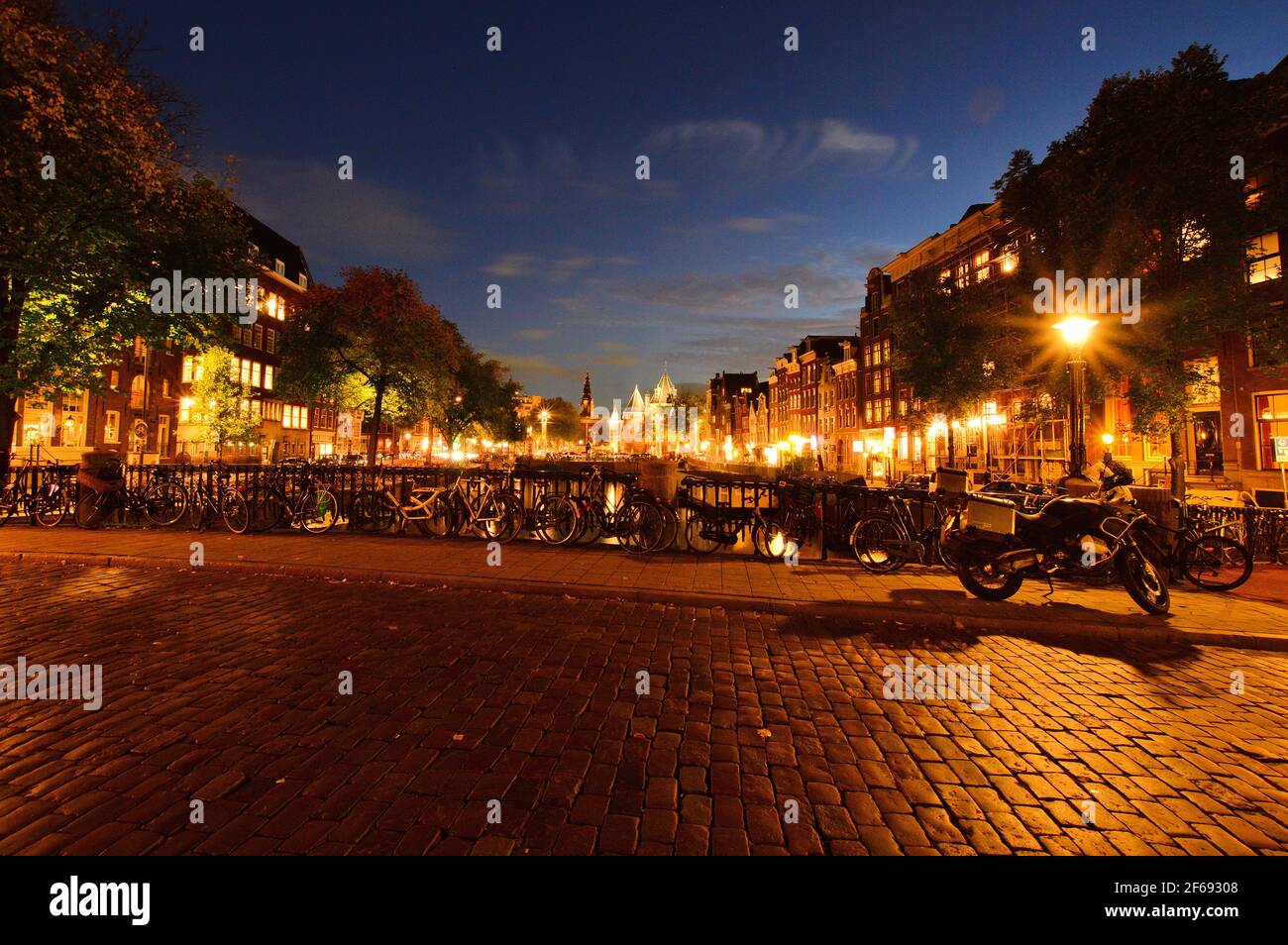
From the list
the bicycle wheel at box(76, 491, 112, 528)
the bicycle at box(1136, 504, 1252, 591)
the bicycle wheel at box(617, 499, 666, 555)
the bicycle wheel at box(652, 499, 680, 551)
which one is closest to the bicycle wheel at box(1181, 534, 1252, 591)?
the bicycle at box(1136, 504, 1252, 591)

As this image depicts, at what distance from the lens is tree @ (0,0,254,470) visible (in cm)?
1157

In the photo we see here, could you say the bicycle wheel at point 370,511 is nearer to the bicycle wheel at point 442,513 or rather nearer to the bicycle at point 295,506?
the bicycle at point 295,506

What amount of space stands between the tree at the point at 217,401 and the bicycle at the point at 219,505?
79.1 feet

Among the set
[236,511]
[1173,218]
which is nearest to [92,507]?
[236,511]

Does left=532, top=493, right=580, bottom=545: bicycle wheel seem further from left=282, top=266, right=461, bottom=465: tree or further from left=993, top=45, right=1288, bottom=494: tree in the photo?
left=282, top=266, right=461, bottom=465: tree

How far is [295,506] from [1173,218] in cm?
2511

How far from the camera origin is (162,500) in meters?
13.2

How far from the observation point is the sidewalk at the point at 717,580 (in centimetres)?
670

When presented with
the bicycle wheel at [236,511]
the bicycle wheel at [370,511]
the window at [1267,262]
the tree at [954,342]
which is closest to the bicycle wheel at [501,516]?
the bicycle wheel at [370,511]

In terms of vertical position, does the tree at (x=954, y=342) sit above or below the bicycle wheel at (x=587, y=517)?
above

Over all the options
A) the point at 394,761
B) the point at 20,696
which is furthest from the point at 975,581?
the point at 20,696

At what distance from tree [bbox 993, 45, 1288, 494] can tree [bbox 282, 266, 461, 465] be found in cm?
2655
